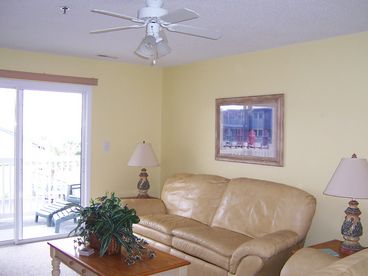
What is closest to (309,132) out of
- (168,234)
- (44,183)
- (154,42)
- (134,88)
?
(168,234)

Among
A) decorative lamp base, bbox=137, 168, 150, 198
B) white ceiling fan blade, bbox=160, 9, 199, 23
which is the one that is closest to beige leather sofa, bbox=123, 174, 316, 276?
decorative lamp base, bbox=137, 168, 150, 198

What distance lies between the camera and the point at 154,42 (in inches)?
94.0

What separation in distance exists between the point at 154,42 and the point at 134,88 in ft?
10.9

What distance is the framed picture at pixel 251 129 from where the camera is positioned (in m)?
4.23

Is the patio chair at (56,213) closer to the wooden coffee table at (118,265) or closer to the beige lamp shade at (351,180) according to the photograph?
the wooden coffee table at (118,265)

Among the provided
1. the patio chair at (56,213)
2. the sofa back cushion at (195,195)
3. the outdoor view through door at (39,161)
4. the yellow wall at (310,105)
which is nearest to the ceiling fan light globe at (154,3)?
the yellow wall at (310,105)

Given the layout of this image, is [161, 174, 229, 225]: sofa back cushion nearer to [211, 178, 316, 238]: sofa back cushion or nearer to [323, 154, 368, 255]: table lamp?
[211, 178, 316, 238]: sofa back cushion

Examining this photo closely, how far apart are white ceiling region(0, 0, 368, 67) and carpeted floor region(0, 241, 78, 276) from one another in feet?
7.63

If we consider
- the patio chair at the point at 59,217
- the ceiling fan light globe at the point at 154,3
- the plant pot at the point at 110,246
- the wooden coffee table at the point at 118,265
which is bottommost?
the patio chair at the point at 59,217

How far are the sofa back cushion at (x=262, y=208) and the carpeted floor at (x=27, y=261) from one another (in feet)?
5.50

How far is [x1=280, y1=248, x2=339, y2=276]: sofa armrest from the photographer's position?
258 cm

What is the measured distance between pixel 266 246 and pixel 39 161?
3266 millimetres

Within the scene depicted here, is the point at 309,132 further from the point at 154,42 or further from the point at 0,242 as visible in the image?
→ the point at 0,242

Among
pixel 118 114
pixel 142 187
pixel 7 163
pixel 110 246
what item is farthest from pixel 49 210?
pixel 110 246
